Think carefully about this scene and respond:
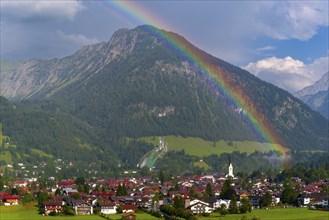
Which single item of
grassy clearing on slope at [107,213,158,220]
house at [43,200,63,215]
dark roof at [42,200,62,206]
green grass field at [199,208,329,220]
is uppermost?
dark roof at [42,200,62,206]

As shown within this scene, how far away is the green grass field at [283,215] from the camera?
83.7m

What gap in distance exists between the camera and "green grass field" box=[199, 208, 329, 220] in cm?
8369

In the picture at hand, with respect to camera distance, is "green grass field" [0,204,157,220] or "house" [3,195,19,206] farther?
"house" [3,195,19,206]

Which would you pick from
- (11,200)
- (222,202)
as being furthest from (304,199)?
(11,200)

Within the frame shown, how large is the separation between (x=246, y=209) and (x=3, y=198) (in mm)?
50595

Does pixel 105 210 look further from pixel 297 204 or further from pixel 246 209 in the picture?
pixel 297 204

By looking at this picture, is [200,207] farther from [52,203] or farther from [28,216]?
[28,216]

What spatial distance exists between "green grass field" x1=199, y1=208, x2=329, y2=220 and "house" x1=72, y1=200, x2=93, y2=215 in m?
23.2

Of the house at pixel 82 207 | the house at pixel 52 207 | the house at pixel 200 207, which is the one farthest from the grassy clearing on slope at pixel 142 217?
the house at pixel 52 207

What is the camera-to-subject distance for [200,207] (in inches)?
3947

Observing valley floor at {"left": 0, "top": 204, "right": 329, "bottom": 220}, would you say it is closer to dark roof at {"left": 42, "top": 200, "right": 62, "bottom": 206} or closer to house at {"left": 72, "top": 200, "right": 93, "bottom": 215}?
dark roof at {"left": 42, "top": 200, "right": 62, "bottom": 206}

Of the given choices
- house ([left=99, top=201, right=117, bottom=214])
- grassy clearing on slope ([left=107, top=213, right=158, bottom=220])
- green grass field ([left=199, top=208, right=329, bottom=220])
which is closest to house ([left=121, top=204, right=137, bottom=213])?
house ([left=99, top=201, right=117, bottom=214])

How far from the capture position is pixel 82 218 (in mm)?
90000

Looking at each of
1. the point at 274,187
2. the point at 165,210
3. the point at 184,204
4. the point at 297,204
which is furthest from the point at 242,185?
the point at 165,210
